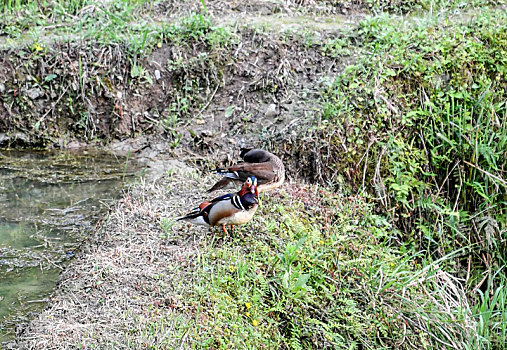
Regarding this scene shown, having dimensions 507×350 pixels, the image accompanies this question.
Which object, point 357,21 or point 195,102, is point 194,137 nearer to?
point 195,102

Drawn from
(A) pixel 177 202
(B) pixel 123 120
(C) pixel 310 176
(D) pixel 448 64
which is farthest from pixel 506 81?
(B) pixel 123 120

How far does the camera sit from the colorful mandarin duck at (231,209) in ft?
12.9

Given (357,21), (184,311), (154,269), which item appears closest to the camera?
(184,311)

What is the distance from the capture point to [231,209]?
12.9 ft

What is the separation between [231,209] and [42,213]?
1.99 m

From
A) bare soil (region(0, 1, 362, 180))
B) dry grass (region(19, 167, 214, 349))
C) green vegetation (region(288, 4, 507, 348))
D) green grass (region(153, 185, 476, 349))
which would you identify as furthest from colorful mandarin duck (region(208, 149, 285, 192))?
bare soil (region(0, 1, 362, 180))

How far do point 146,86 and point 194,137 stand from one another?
33.8 inches

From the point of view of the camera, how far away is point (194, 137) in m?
6.02

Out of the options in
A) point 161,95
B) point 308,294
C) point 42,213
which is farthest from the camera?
point 161,95

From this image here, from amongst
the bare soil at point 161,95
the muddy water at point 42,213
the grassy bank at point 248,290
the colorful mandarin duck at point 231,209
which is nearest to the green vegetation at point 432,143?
the bare soil at point 161,95

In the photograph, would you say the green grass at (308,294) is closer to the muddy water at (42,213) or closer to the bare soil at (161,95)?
the muddy water at (42,213)

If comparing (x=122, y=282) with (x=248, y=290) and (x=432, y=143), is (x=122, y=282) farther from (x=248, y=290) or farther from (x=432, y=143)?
(x=432, y=143)

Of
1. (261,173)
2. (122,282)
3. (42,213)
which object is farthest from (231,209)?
(42,213)

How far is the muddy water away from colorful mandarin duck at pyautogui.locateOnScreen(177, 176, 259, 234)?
1.14 m
